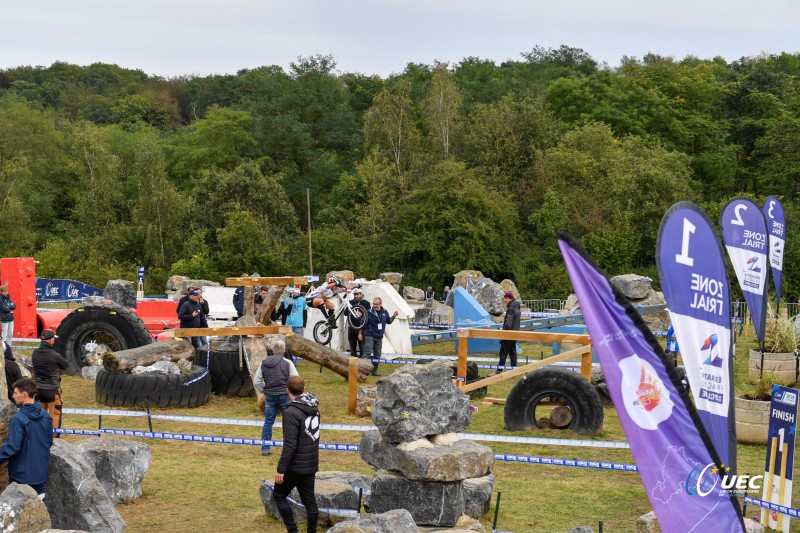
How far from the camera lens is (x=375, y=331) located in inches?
739

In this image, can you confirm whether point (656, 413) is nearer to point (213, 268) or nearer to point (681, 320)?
point (681, 320)

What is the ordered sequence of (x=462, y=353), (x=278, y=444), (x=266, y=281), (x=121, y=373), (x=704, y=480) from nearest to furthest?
(x=704, y=480) < (x=278, y=444) < (x=121, y=373) < (x=462, y=353) < (x=266, y=281)

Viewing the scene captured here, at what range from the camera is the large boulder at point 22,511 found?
7.36m

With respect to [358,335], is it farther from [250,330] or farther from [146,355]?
[146,355]

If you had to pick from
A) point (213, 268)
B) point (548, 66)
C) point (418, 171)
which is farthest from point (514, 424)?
point (548, 66)

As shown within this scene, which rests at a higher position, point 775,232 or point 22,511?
point 775,232

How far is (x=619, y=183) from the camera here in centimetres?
4150

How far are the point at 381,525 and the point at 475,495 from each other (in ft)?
7.89

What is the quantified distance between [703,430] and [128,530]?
18.7ft

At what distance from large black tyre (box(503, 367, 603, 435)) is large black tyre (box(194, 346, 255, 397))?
4560mm

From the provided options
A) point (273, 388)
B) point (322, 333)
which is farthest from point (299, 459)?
point (322, 333)

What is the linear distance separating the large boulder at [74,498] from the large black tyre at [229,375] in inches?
297

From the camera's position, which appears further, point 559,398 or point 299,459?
point 559,398

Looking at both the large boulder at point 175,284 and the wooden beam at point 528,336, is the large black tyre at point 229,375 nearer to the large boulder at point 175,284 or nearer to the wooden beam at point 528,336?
the wooden beam at point 528,336
